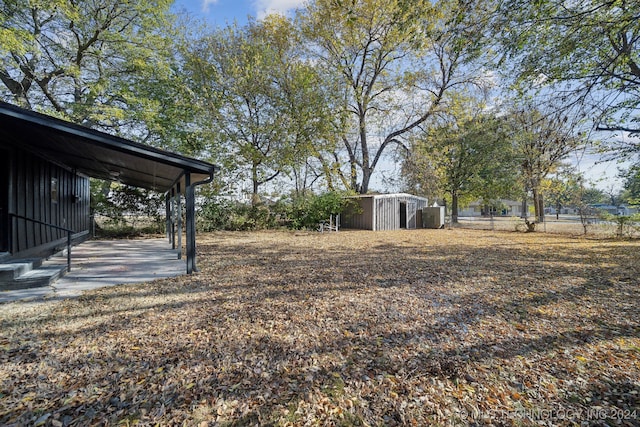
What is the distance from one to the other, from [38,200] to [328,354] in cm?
747

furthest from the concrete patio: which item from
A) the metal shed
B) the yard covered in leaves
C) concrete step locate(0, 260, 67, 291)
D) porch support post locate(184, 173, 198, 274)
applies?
the metal shed

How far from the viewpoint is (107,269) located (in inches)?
226

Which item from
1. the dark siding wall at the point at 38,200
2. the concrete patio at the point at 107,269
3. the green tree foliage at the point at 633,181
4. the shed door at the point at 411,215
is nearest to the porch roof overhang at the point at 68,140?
the dark siding wall at the point at 38,200

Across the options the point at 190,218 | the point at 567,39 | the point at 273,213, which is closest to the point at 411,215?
the point at 273,213

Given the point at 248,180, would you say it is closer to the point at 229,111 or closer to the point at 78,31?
the point at 229,111

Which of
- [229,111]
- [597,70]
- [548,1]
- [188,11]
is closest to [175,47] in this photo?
[188,11]

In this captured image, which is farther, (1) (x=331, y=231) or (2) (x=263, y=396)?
(1) (x=331, y=231)

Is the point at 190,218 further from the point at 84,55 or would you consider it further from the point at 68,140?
the point at 84,55

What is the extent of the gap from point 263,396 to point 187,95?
604 inches

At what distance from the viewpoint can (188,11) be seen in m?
14.2

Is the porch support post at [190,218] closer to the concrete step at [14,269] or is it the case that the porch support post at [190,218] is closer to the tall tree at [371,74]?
the concrete step at [14,269]

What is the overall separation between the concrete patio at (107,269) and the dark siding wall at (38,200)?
2.35 feet

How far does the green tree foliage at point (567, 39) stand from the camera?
4484mm

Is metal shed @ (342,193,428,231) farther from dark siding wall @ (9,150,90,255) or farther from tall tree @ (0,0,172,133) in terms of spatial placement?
dark siding wall @ (9,150,90,255)
